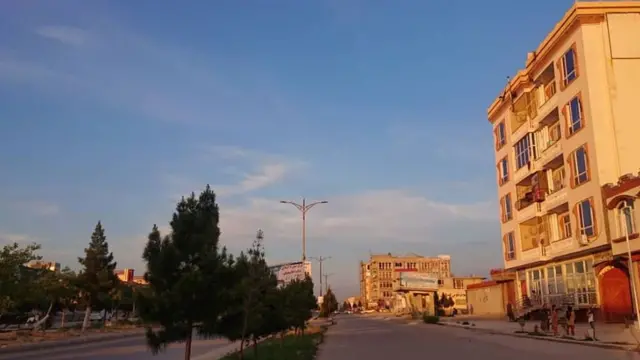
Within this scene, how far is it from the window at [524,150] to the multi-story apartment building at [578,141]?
0.09 metres

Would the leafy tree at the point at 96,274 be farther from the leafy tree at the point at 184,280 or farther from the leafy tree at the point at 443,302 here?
the leafy tree at the point at 443,302

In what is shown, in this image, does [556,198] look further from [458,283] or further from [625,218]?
[458,283]

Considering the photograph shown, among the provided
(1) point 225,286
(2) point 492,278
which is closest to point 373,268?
(2) point 492,278

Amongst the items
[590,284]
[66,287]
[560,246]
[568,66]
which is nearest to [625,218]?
[590,284]

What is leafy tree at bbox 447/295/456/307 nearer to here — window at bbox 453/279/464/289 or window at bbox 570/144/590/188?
window at bbox 453/279/464/289

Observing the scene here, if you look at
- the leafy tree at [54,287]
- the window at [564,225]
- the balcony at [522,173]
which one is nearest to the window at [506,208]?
the balcony at [522,173]

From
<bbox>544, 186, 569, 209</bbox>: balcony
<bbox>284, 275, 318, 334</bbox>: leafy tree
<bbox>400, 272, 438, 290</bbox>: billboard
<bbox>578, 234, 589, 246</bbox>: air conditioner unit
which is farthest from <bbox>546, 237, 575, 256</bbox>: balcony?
<bbox>400, 272, 438, 290</bbox>: billboard

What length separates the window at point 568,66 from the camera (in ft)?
132

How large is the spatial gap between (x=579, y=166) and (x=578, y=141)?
1647 millimetres

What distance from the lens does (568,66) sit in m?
41.4

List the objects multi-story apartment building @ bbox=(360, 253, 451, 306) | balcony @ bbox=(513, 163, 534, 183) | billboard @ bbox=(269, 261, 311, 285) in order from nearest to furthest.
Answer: billboard @ bbox=(269, 261, 311, 285) < balcony @ bbox=(513, 163, 534, 183) < multi-story apartment building @ bbox=(360, 253, 451, 306)

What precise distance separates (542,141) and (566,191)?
6.89 metres

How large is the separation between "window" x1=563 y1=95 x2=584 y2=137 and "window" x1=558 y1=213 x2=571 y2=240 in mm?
6565

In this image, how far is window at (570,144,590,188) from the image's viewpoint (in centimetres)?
3925
